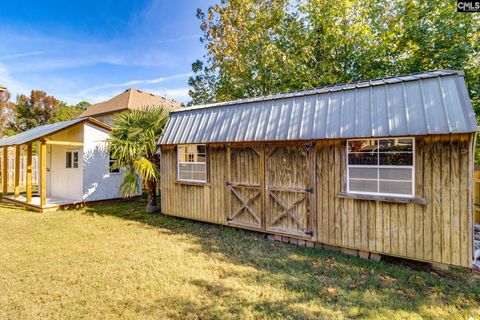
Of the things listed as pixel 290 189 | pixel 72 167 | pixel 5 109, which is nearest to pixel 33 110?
pixel 5 109

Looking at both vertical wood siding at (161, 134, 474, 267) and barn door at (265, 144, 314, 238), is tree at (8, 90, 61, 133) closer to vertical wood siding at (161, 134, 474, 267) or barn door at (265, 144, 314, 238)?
barn door at (265, 144, 314, 238)

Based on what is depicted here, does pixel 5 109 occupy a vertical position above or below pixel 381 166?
above

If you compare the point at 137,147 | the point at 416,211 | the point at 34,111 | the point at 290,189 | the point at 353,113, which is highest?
the point at 34,111

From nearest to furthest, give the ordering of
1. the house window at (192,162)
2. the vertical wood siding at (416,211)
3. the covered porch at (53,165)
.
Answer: the vertical wood siding at (416,211) < the house window at (192,162) < the covered porch at (53,165)

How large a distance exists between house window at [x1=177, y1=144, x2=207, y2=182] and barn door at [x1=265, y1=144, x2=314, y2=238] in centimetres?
199

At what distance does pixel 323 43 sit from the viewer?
10.8m

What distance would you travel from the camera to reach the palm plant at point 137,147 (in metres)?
7.32

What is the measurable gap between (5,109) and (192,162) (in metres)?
28.3

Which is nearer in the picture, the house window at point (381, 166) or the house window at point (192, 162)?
the house window at point (381, 166)

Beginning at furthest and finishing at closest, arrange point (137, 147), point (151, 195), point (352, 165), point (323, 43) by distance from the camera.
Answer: point (323, 43), point (151, 195), point (137, 147), point (352, 165)
